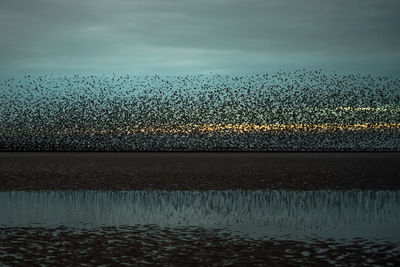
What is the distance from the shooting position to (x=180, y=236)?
17.4 metres

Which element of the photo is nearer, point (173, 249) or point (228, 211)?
point (173, 249)

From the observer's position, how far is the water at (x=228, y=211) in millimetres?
19078

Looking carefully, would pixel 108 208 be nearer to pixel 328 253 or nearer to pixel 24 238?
pixel 24 238

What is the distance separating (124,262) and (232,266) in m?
2.50

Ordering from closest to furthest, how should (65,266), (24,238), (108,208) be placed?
(65,266) → (24,238) → (108,208)

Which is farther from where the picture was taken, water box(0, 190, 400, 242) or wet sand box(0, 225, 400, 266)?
water box(0, 190, 400, 242)

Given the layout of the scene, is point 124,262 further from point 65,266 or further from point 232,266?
point 232,266

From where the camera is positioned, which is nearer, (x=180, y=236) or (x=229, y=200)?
(x=180, y=236)

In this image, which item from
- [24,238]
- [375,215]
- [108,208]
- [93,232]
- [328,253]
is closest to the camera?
[328,253]

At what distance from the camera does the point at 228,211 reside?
22578 mm

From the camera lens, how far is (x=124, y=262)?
13898 mm

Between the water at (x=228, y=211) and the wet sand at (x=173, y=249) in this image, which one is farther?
the water at (x=228, y=211)

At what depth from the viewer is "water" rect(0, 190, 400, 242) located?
19.1 m

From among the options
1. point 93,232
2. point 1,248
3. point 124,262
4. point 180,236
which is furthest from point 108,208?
point 124,262
